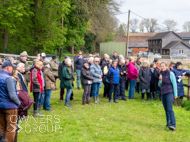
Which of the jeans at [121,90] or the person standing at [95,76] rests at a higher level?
the person standing at [95,76]

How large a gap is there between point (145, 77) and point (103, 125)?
492 centimetres

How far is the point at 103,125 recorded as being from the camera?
7.29 m

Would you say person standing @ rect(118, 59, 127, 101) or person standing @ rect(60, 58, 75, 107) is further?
person standing @ rect(118, 59, 127, 101)

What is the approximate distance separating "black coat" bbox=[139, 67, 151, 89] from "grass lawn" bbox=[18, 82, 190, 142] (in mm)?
1478

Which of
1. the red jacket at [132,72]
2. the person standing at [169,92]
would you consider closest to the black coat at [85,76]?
the red jacket at [132,72]

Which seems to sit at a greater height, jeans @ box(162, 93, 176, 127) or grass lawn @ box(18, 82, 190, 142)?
jeans @ box(162, 93, 176, 127)

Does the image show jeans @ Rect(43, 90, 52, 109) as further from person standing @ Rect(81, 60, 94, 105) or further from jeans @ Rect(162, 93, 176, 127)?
jeans @ Rect(162, 93, 176, 127)

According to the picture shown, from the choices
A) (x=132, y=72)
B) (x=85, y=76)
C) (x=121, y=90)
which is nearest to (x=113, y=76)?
(x=121, y=90)

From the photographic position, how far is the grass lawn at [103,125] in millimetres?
6309

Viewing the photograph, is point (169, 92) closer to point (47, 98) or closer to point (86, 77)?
point (86, 77)

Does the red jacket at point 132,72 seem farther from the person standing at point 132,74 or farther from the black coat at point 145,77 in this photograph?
the black coat at point 145,77

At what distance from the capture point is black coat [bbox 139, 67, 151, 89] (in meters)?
11.5

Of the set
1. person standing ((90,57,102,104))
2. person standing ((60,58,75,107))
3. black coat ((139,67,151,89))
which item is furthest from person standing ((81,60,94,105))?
black coat ((139,67,151,89))

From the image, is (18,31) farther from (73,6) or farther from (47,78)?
(47,78)
